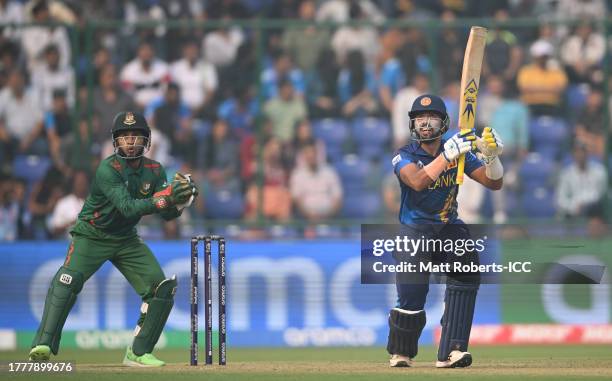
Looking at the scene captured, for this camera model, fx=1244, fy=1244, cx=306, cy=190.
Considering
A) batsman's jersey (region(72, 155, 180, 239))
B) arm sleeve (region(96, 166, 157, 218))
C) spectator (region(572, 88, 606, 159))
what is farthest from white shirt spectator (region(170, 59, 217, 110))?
arm sleeve (region(96, 166, 157, 218))

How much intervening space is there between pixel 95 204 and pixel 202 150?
209 inches

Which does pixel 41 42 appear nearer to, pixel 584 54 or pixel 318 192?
pixel 318 192

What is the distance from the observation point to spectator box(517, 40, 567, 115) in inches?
625

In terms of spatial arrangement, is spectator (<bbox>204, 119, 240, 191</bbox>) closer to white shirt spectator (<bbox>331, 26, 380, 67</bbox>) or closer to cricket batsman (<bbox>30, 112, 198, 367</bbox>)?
white shirt spectator (<bbox>331, 26, 380, 67</bbox>)

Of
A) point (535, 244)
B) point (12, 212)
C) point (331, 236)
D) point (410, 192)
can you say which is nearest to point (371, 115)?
point (331, 236)

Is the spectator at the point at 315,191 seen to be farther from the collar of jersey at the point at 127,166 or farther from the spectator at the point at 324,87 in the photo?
the collar of jersey at the point at 127,166

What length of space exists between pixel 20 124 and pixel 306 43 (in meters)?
3.80

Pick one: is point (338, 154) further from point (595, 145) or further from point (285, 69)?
point (595, 145)

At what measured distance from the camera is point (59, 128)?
1584 cm

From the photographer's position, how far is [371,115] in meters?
15.8

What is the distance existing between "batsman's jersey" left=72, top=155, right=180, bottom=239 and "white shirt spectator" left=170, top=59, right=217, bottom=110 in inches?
205

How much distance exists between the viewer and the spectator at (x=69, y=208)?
50.5ft

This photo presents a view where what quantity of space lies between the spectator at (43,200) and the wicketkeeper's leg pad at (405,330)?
6.70m

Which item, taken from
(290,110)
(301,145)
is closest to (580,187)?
(301,145)
